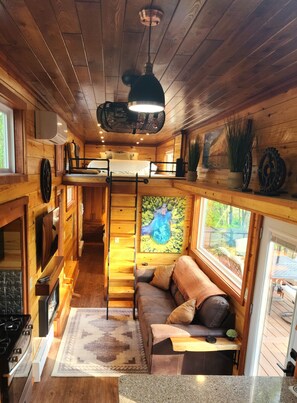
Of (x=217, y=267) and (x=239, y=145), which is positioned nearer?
(x=239, y=145)

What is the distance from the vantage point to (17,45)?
5.18ft

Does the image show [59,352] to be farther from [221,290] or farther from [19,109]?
[19,109]

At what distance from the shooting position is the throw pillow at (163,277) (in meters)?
4.55

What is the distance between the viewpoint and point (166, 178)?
14.8 ft

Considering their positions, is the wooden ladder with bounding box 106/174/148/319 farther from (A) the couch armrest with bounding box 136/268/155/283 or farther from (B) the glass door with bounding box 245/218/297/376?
(B) the glass door with bounding box 245/218/297/376

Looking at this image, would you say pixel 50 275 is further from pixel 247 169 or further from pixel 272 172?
pixel 272 172

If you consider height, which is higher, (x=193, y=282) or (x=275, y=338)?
(x=275, y=338)

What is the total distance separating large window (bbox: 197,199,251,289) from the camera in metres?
3.12

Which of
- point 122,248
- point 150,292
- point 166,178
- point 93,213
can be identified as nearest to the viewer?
point 150,292

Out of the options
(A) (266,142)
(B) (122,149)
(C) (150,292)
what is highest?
(B) (122,149)

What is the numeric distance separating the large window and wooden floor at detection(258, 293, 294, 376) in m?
0.57

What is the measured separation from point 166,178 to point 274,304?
8.70ft

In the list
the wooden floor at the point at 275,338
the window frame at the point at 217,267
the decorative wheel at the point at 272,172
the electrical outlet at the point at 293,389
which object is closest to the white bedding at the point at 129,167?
the window frame at the point at 217,267

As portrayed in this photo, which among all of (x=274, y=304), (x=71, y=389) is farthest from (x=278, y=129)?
(x=71, y=389)
